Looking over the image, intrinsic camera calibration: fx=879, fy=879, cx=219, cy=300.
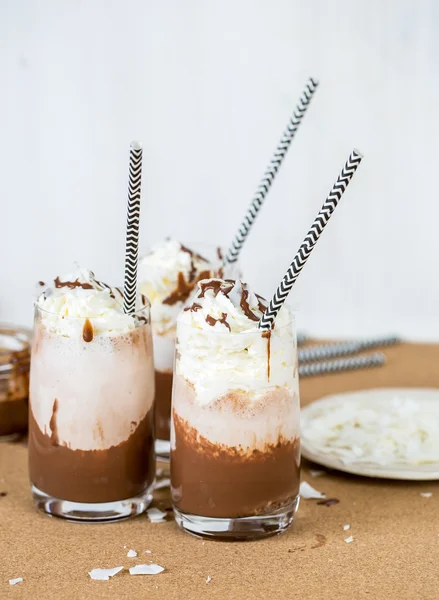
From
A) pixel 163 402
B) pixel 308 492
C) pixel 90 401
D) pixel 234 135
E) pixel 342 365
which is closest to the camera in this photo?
pixel 90 401

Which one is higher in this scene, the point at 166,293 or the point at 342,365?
the point at 166,293

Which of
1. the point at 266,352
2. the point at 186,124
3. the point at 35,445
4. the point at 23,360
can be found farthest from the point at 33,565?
the point at 186,124

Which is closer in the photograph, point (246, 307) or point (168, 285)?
point (246, 307)

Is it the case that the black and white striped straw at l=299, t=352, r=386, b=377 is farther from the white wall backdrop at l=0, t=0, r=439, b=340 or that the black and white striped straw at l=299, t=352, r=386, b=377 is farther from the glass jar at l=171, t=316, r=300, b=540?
the glass jar at l=171, t=316, r=300, b=540

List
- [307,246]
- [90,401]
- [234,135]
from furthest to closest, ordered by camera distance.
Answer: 1. [234,135]
2. [90,401]
3. [307,246]

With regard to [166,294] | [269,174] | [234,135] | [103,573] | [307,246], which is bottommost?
[103,573]

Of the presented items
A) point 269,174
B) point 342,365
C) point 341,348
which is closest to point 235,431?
point 269,174

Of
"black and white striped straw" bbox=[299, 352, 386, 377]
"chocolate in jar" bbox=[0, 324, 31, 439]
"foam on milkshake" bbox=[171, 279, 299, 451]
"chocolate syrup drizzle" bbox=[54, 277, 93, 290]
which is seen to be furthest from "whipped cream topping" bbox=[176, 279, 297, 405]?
"black and white striped straw" bbox=[299, 352, 386, 377]

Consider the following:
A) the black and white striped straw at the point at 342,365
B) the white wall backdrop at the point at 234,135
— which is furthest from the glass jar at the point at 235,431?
the white wall backdrop at the point at 234,135

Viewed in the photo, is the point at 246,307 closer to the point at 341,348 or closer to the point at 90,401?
the point at 90,401
